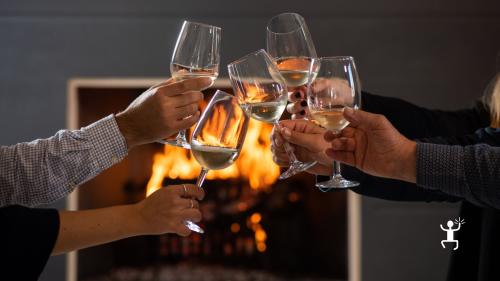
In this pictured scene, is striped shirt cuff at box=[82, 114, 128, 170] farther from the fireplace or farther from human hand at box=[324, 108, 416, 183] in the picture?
the fireplace

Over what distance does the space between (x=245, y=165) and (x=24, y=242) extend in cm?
216

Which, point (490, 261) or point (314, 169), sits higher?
point (314, 169)

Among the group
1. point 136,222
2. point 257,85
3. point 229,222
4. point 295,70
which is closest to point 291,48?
point 295,70

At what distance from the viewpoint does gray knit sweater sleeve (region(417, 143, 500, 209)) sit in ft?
4.00

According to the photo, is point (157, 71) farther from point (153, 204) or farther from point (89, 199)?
point (153, 204)

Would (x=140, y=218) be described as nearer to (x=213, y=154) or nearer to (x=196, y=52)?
(x=213, y=154)

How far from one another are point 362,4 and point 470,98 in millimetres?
685

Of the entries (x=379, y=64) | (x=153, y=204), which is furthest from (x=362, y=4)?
(x=153, y=204)

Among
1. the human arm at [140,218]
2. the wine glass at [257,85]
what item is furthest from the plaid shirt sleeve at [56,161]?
the wine glass at [257,85]

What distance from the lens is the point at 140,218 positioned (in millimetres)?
1290

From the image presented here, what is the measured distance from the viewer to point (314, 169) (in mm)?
1655

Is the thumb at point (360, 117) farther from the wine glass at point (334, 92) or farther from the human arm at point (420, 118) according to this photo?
the human arm at point (420, 118)

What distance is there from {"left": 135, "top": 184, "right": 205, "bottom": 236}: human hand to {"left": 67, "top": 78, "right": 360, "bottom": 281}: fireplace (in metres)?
1.89

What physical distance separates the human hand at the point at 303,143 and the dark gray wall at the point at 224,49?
59.3 inches
